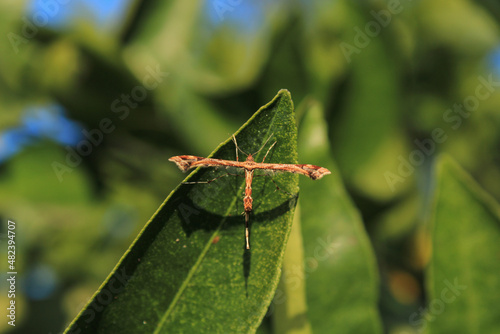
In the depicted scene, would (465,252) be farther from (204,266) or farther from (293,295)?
(204,266)

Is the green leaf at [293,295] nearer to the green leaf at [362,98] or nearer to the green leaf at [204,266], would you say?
the green leaf at [204,266]

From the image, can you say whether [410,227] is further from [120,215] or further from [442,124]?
[120,215]

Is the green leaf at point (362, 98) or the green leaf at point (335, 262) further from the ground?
the green leaf at point (362, 98)

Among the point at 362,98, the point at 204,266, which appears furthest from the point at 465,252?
the point at 362,98

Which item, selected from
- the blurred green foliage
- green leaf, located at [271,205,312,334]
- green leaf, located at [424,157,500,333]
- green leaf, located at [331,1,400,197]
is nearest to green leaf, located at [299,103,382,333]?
green leaf, located at [271,205,312,334]

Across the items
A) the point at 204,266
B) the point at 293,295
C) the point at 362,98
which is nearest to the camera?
the point at 204,266

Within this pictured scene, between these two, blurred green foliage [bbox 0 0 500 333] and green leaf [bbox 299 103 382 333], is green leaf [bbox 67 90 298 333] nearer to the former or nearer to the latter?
green leaf [bbox 299 103 382 333]

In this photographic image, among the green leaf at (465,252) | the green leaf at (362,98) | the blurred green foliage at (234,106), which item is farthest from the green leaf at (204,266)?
the green leaf at (362,98)
